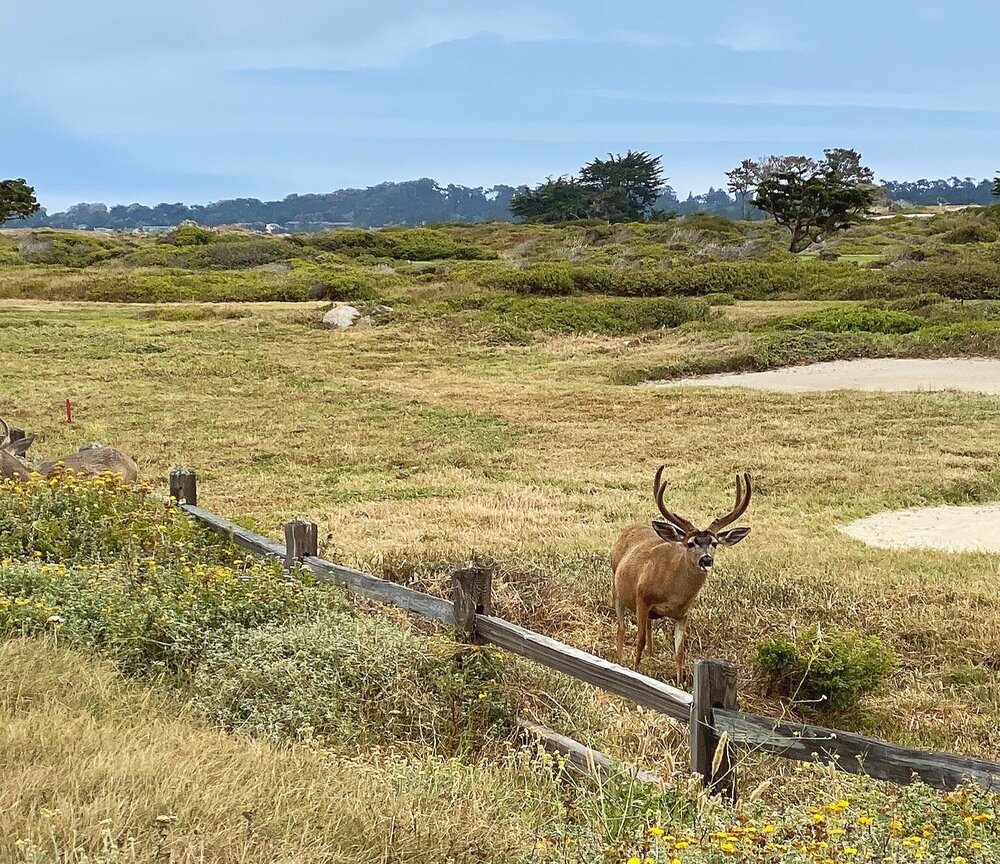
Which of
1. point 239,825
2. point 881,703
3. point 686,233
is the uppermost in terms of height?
point 686,233

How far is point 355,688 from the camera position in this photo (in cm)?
468

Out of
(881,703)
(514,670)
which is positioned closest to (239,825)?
(514,670)

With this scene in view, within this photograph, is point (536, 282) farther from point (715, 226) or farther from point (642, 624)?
point (642, 624)

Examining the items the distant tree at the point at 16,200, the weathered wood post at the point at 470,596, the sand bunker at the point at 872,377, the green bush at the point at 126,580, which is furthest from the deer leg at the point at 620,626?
the distant tree at the point at 16,200

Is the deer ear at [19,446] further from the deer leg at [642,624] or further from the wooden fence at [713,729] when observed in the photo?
the deer leg at [642,624]

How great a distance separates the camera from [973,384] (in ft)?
61.3

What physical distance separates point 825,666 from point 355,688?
110 inches

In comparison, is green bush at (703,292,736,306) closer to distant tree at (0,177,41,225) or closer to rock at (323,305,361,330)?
rock at (323,305,361,330)

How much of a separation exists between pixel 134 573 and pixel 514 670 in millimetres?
2390

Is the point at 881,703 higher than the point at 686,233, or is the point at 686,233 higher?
the point at 686,233

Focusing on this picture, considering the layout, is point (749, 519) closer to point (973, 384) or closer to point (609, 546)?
point (609, 546)

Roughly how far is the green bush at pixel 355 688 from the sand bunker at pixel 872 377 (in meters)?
15.6

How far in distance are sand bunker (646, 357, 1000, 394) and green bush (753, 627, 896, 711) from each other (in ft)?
43.9

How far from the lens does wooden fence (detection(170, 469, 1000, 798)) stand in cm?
359
